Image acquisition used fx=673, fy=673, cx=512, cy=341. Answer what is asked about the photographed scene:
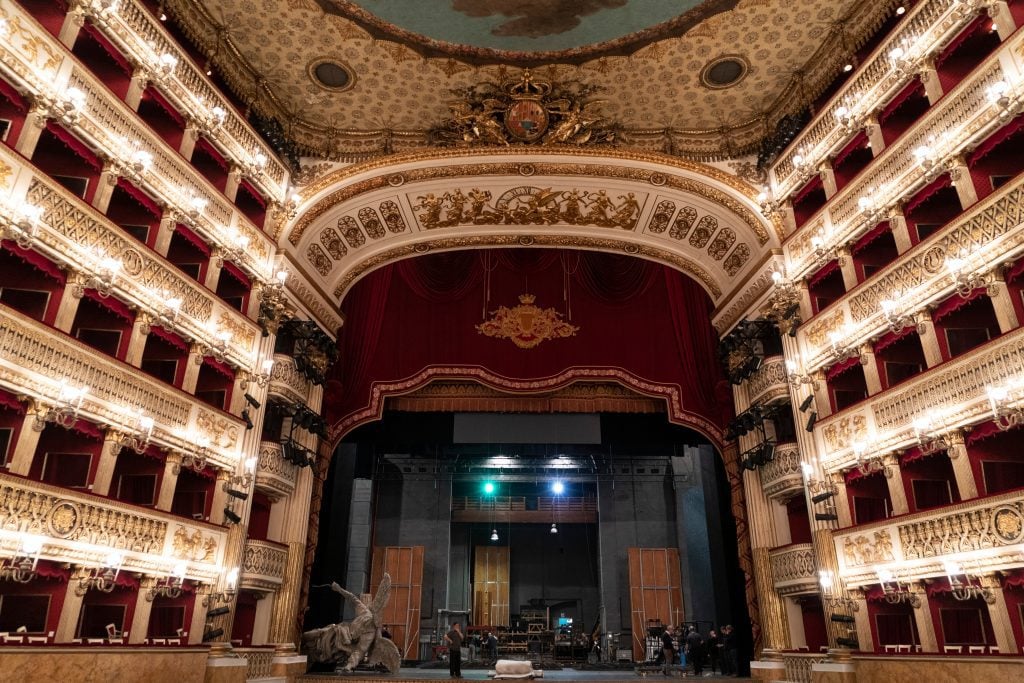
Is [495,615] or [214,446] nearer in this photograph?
[214,446]

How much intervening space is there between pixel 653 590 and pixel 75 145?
62.5 feet

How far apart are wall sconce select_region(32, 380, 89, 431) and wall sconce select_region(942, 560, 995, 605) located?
10.8 metres

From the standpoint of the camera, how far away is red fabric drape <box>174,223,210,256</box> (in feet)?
35.7

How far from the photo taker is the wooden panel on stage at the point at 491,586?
81.9 feet

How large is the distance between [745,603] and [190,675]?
33.7 ft

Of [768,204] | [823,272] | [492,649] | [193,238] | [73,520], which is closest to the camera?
[73,520]

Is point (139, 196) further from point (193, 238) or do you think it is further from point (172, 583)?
point (172, 583)

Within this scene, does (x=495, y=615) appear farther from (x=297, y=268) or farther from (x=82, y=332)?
(x=82, y=332)

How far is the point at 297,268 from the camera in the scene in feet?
44.1

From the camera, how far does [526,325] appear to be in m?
16.0

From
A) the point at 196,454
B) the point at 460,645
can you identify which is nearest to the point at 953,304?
the point at 460,645

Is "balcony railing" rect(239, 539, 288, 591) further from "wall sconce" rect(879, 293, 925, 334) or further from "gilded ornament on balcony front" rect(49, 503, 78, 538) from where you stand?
"wall sconce" rect(879, 293, 925, 334)

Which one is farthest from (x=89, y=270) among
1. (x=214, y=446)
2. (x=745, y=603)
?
(x=745, y=603)

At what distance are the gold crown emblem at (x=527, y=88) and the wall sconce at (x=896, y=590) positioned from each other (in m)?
10.4
